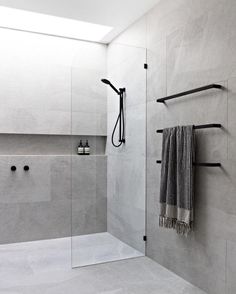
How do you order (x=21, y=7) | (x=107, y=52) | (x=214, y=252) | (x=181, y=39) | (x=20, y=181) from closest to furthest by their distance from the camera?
(x=214, y=252)
(x=181, y=39)
(x=21, y=7)
(x=20, y=181)
(x=107, y=52)

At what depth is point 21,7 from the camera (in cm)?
303

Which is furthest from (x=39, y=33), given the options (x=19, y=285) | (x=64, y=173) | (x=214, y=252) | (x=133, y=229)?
(x=214, y=252)

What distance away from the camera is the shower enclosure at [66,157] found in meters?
3.03

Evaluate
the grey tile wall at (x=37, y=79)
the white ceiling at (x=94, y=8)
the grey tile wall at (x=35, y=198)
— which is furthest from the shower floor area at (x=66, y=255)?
the white ceiling at (x=94, y=8)

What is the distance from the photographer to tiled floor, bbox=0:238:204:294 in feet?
7.79

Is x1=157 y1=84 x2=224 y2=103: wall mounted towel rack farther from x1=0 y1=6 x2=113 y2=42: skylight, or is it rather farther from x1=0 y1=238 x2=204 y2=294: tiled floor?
x1=0 y1=238 x2=204 y2=294: tiled floor

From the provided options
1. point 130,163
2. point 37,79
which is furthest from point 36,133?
point 130,163

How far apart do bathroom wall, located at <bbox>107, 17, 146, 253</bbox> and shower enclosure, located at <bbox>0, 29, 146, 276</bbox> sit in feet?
0.03

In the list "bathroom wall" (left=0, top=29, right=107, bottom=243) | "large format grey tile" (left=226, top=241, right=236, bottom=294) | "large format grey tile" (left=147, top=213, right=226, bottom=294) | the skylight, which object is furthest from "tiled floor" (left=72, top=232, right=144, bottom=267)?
the skylight

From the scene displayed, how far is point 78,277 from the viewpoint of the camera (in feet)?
8.54

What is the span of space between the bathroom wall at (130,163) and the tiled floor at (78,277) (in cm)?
33

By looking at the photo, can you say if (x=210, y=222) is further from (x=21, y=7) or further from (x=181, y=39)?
(x=21, y=7)

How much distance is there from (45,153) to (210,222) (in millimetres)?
2219

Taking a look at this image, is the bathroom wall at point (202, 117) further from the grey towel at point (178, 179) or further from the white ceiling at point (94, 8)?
the white ceiling at point (94, 8)
